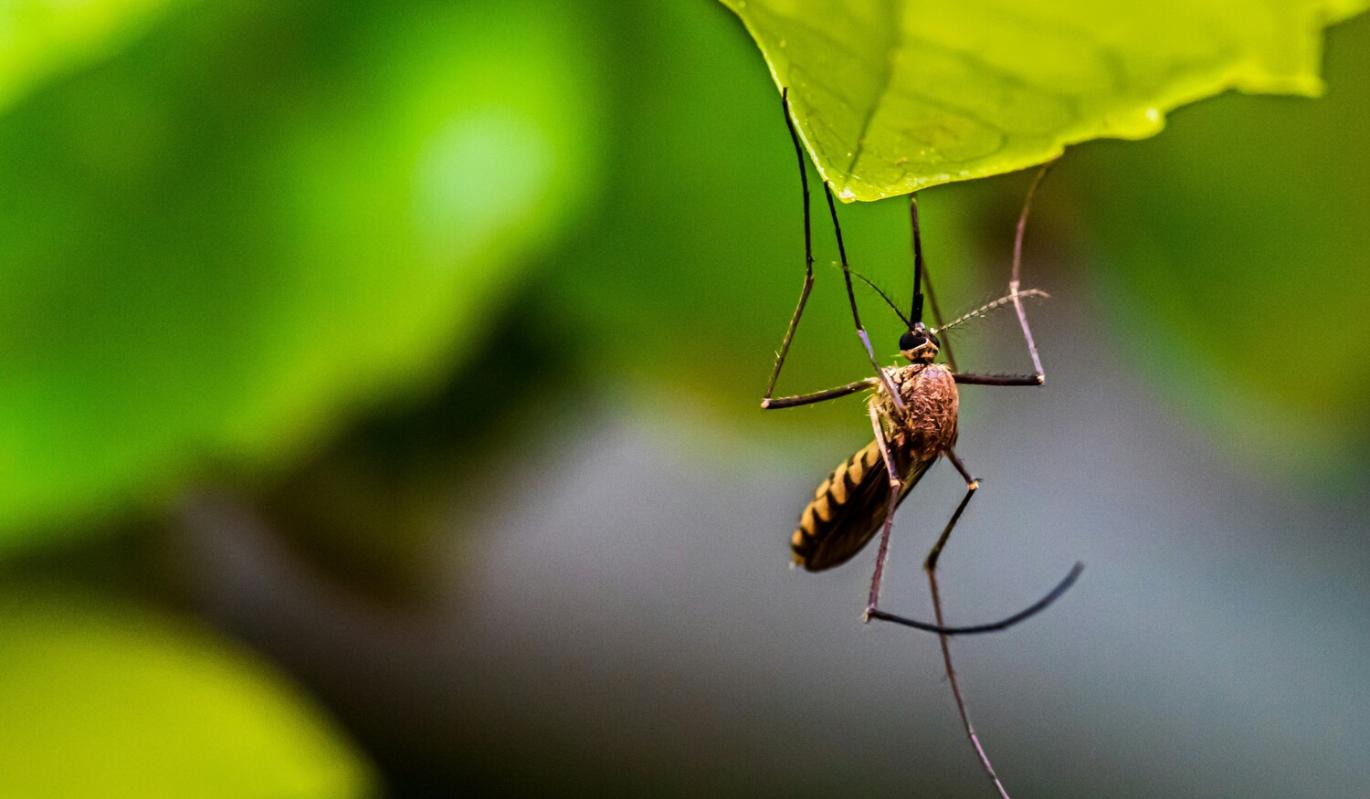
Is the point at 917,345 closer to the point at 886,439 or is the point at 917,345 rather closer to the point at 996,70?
the point at 886,439

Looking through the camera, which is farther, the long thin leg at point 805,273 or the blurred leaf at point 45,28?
the long thin leg at point 805,273

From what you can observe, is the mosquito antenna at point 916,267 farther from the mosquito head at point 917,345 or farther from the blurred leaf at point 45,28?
the blurred leaf at point 45,28

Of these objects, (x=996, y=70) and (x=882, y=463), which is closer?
(x=996, y=70)

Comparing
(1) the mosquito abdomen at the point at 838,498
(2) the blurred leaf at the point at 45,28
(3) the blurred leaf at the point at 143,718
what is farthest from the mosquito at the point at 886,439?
(2) the blurred leaf at the point at 45,28

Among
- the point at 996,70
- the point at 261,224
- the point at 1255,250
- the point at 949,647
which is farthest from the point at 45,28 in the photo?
the point at 1255,250

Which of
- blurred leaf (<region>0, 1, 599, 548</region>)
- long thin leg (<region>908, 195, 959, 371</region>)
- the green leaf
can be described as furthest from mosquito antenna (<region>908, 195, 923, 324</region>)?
the green leaf

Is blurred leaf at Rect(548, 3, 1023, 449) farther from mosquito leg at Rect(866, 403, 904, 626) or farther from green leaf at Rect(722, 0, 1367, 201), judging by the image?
green leaf at Rect(722, 0, 1367, 201)

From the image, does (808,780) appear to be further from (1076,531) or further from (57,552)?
(57,552)
